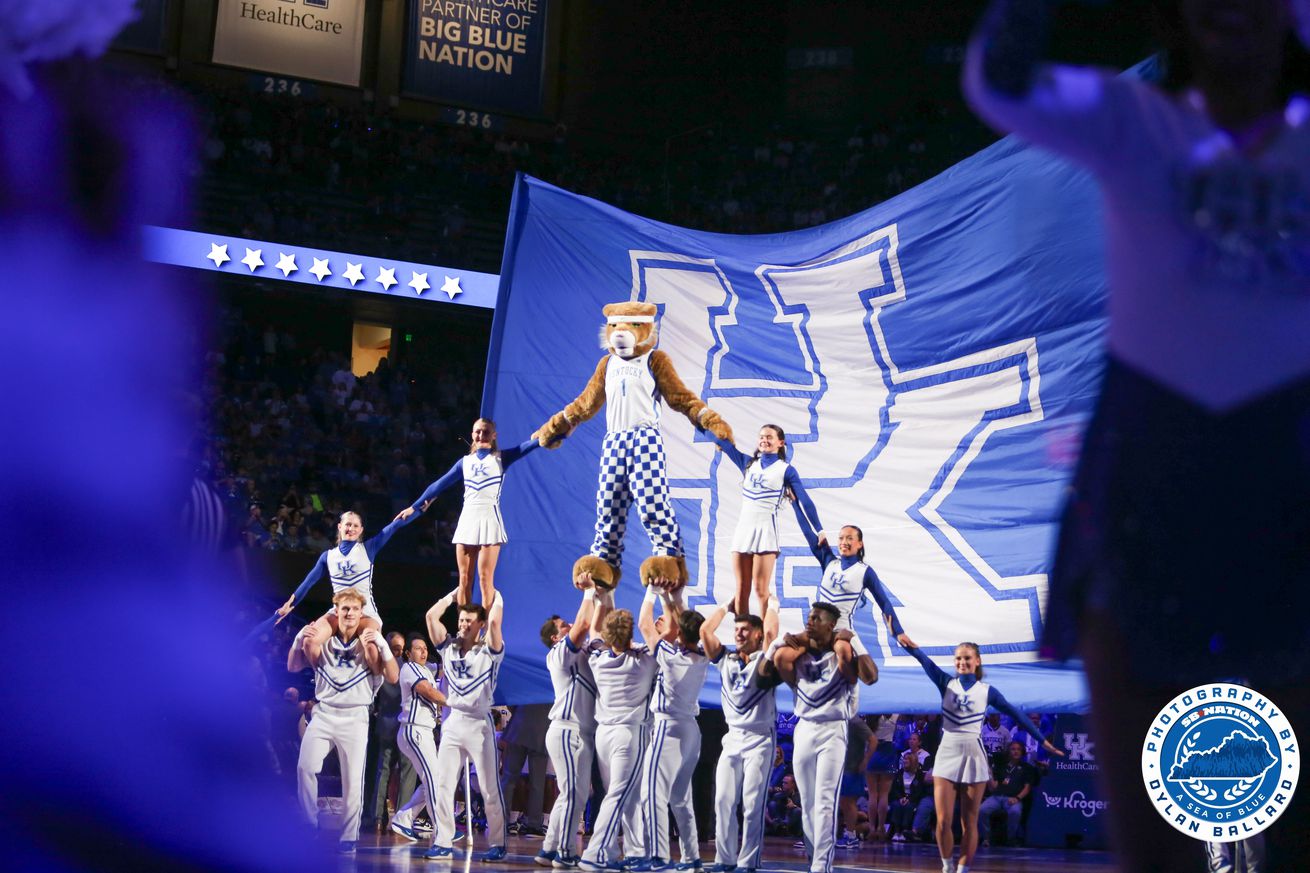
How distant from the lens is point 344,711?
35.7 ft

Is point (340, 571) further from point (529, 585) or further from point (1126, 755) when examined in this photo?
point (1126, 755)

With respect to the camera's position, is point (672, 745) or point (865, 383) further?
point (865, 383)

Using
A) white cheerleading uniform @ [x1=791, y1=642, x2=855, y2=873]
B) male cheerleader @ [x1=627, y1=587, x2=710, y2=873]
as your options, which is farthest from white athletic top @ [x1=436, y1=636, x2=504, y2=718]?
white cheerleading uniform @ [x1=791, y1=642, x2=855, y2=873]

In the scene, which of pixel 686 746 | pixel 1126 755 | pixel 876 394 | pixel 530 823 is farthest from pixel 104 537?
pixel 530 823

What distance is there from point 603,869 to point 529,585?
3.26 m

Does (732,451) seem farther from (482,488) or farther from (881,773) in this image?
(881,773)

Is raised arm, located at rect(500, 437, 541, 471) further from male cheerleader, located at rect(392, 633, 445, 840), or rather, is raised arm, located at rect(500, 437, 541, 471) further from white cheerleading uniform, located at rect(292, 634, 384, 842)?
white cheerleading uniform, located at rect(292, 634, 384, 842)

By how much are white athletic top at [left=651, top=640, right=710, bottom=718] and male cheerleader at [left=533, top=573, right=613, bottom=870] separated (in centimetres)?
63

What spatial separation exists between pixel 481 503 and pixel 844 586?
3285 millimetres

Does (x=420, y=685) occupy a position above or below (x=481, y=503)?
below

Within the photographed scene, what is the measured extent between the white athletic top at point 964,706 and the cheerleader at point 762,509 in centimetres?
156

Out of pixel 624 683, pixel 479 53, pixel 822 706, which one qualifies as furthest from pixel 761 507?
pixel 479 53

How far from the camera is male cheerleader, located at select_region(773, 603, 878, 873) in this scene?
31.6 feet

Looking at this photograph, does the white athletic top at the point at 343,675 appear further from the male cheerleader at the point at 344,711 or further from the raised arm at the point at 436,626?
the raised arm at the point at 436,626
